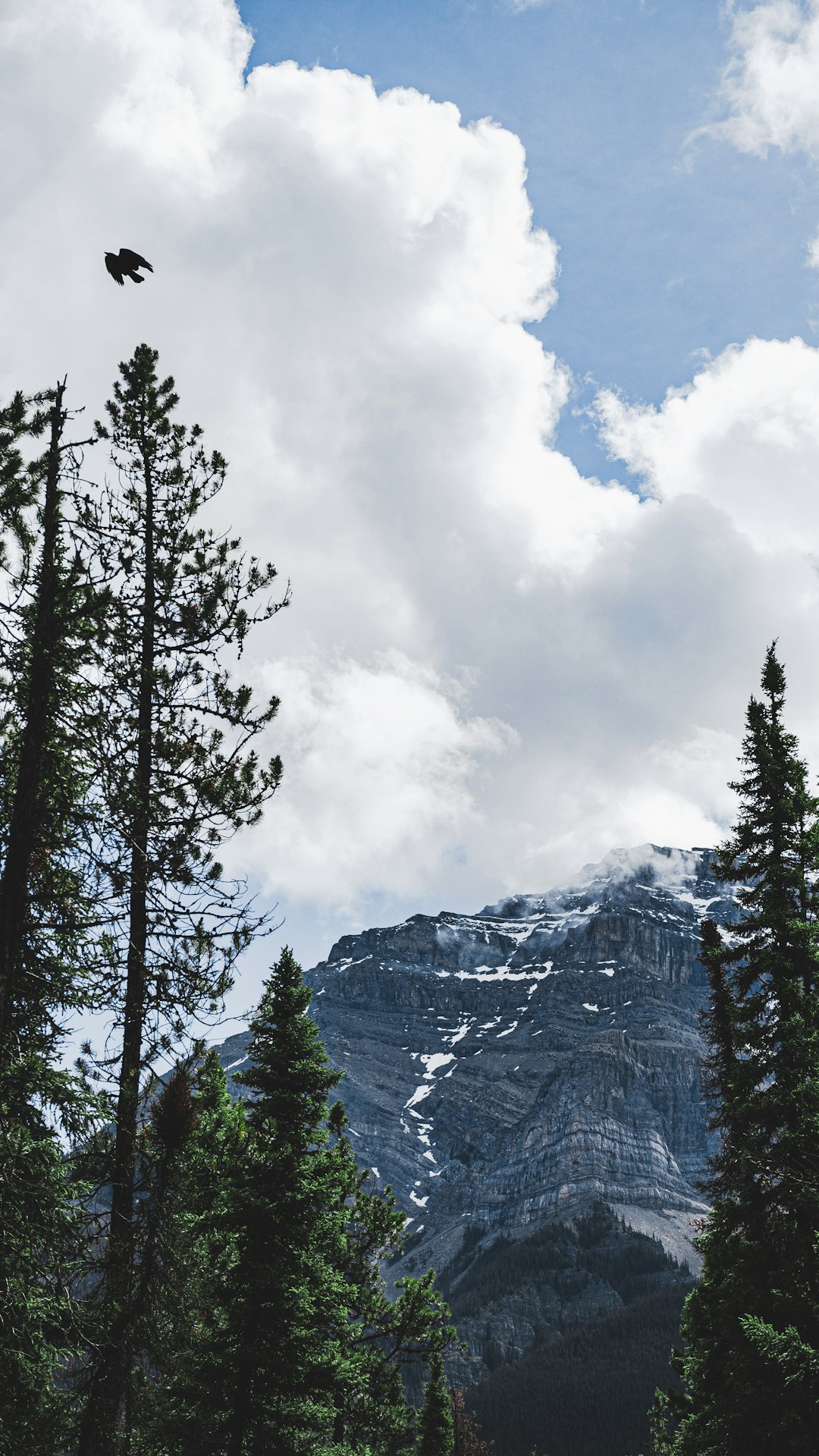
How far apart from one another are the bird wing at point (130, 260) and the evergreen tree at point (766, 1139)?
13.0 m

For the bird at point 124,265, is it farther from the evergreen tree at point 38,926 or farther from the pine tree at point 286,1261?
the pine tree at point 286,1261

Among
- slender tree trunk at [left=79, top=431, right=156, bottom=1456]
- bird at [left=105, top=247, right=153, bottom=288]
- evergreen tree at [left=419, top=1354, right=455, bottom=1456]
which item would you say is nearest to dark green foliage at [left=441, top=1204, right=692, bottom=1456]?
evergreen tree at [left=419, top=1354, right=455, bottom=1456]

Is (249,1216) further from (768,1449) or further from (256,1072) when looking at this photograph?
(768,1449)

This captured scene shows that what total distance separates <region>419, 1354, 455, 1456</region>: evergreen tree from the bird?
109 ft

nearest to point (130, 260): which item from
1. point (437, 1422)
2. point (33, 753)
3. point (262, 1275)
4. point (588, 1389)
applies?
point (33, 753)

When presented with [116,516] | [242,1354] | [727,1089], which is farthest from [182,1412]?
[116,516]

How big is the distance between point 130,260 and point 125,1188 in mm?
9305

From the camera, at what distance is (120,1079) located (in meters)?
10.6

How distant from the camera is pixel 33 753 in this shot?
8852 millimetres

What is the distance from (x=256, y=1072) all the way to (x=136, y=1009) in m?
7.40

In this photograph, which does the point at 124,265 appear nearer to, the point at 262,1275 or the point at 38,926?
the point at 38,926

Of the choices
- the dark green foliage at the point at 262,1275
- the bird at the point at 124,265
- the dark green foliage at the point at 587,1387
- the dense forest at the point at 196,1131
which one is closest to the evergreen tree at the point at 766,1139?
the dense forest at the point at 196,1131

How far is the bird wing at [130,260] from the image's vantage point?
8.45 metres

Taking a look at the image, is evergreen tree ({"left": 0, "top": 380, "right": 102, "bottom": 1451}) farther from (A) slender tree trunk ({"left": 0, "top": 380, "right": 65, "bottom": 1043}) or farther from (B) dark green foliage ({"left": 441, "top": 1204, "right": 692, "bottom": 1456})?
(B) dark green foliage ({"left": 441, "top": 1204, "right": 692, "bottom": 1456})
